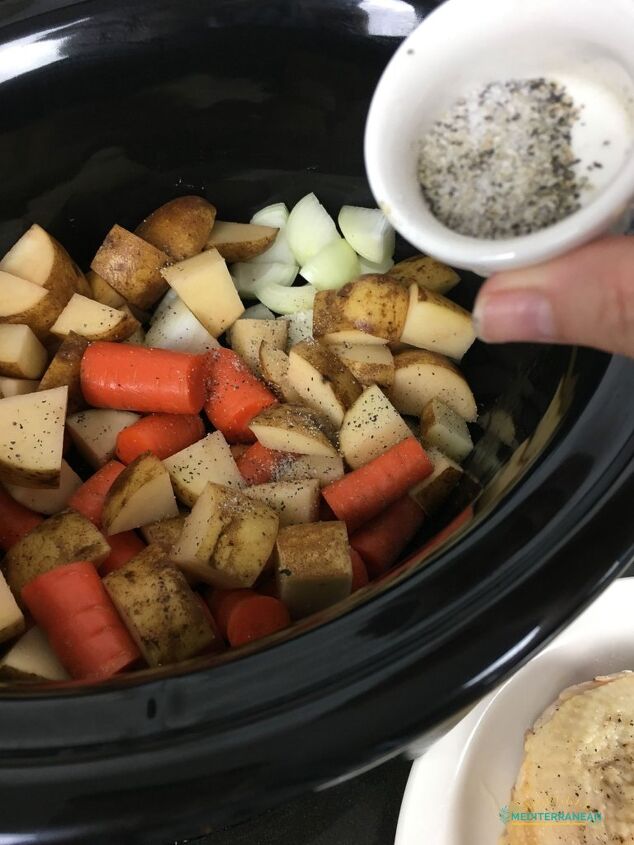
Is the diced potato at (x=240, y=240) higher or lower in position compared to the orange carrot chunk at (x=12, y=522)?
higher

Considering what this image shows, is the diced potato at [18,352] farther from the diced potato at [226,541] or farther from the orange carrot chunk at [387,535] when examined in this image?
the orange carrot chunk at [387,535]

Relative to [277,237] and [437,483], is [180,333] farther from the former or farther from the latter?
[437,483]

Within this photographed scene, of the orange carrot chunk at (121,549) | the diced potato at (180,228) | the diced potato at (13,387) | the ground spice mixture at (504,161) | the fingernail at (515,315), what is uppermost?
the ground spice mixture at (504,161)

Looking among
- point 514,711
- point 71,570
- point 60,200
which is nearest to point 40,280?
point 60,200

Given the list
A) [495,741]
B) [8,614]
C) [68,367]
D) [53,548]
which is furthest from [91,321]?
[495,741]

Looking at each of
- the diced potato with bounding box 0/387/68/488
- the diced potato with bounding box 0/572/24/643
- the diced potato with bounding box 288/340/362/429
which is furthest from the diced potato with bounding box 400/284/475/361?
the diced potato with bounding box 0/572/24/643

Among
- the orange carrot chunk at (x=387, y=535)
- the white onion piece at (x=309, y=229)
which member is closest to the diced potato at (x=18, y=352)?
the white onion piece at (x=309, y=229)

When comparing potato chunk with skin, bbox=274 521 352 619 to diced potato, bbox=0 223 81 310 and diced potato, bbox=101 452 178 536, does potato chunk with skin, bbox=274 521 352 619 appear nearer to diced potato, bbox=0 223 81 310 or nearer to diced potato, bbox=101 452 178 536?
diced potato, bbox=101 452 178 536
